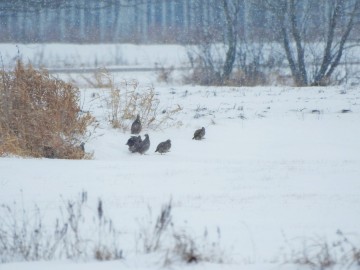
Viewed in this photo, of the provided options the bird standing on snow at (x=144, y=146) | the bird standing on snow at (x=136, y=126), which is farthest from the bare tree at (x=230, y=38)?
the bird standing on snow at (x=144, y=146)

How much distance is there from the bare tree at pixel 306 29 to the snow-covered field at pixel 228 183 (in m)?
6.29

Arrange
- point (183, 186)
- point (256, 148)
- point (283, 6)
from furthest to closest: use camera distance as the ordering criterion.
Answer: point (283, 6)
point (256, 148)
point (183, 186)

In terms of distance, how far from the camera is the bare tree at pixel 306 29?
2045cm

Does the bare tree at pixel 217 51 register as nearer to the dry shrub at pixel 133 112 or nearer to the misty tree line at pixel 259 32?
the misty tree line at pixel 259 32

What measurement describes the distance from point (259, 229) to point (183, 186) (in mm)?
1869

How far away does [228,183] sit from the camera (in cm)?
816

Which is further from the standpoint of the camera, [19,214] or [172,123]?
[172,123]

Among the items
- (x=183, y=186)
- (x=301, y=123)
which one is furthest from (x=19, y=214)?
(x=301, y=123)

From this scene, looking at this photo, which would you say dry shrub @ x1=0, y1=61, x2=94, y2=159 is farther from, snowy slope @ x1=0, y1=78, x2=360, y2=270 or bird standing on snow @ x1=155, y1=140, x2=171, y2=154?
bird standing on snow @ x1=155, y1=140, x2=171, y2=154

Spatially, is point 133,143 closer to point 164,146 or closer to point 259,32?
point 164,146

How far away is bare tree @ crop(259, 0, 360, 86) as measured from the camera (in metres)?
20.5

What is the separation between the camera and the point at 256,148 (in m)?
12.0

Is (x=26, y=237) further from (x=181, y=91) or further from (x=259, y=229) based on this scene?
(x=181, y=91)

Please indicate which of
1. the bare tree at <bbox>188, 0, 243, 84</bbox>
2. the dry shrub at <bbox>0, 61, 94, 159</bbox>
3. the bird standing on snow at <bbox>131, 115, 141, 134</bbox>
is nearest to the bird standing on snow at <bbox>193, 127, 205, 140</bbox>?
the bird standing on snow at <bbox>131, 115, 141, 134</bbox>
